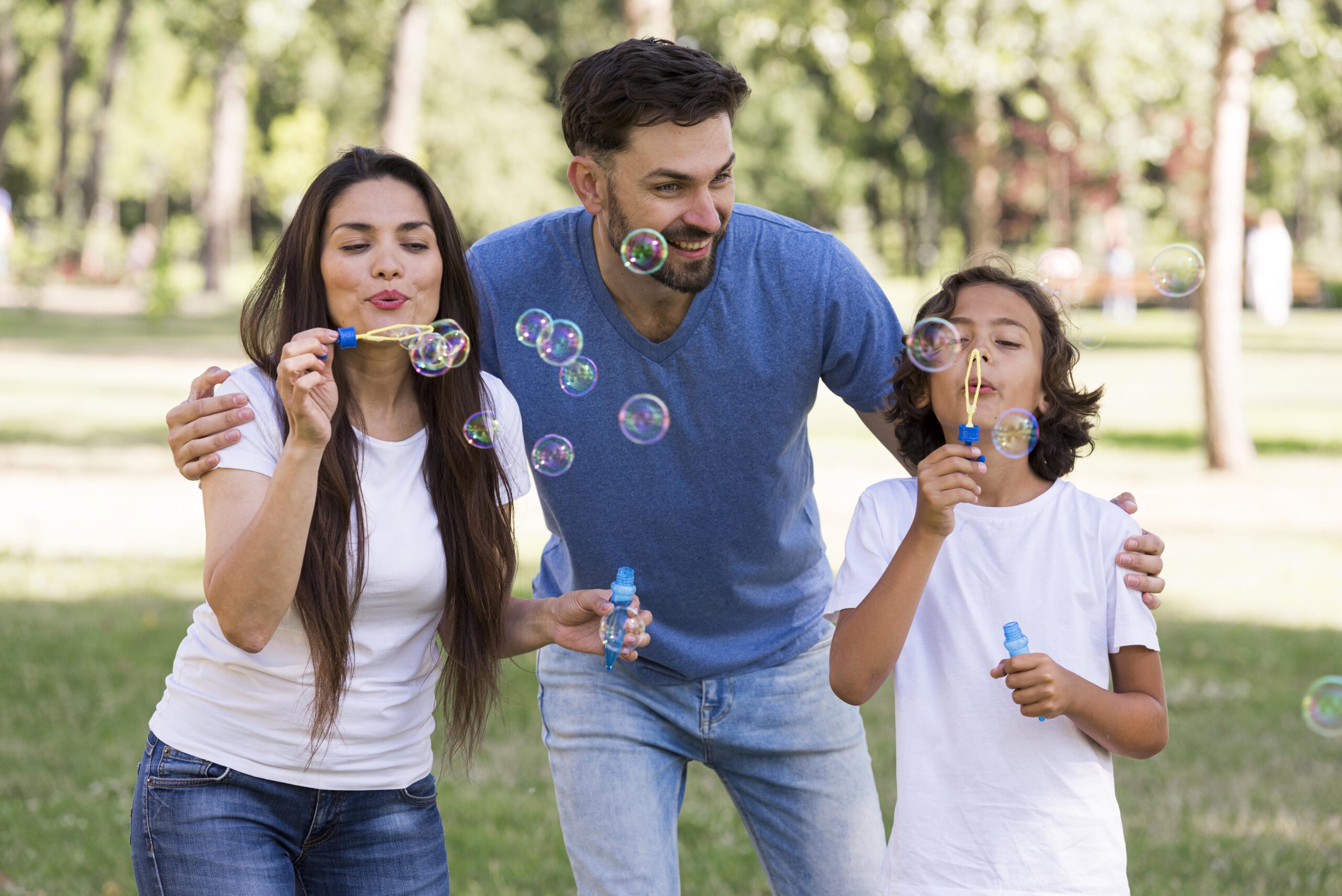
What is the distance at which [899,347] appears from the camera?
3.07 m

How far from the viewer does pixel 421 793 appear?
275cm

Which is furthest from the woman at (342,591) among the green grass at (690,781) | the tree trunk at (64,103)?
the tree trunk at (64,103)

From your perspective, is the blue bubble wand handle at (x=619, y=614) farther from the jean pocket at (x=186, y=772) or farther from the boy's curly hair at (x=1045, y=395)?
the jean pocket at (x=186, y=772)

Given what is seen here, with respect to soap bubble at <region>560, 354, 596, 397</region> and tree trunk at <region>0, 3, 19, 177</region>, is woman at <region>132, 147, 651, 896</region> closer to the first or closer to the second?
soap bubble at <region>560, 354, 596, 397</region>

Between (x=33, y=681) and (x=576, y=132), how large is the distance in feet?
13.9

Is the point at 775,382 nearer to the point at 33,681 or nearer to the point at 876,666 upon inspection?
the point at 876,666

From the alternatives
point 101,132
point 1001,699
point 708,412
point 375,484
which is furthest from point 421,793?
point 101,132

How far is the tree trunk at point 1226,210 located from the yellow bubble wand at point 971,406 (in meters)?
9.26

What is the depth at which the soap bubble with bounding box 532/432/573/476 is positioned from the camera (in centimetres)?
302

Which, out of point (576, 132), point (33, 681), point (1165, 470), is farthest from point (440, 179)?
point (576, 132)

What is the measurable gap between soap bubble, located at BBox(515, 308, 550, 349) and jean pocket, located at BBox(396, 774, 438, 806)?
94 cm

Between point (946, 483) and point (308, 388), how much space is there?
1070mm

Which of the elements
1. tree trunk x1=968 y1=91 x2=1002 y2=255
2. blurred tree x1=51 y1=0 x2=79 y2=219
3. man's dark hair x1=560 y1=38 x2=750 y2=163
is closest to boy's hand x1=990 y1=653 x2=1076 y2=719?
man's dark hair x1=560 y1=38 x2=750 y2=163

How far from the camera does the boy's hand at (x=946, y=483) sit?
7.61ft
